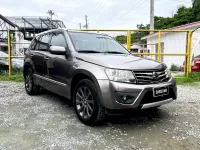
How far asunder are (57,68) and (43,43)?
1.26m

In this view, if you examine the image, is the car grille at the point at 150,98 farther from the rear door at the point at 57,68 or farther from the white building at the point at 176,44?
the white building at the point at 176,44

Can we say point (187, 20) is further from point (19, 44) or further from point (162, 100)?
point (162, 100)

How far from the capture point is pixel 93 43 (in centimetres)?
456

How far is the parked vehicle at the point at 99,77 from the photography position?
3.32 m

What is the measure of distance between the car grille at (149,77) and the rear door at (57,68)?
4.79 ft

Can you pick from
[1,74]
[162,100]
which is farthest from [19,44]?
[162,100]

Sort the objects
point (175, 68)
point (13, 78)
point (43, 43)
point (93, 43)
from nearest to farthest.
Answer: point (93, 43), point (43, 43), point (13, 78), point (175, 68)

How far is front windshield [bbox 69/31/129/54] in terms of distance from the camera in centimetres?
434

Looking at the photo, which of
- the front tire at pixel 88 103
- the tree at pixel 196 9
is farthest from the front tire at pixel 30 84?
the tree at pixel 196 9

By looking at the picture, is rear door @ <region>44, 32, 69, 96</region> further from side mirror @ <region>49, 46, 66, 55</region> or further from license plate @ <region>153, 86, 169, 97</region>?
license plate @ <region>153, 86, 169, 97</region>

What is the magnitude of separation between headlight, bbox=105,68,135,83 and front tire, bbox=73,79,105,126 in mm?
372

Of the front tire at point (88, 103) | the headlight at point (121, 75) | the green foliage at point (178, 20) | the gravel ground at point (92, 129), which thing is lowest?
the gravel ground at point (92, 129)

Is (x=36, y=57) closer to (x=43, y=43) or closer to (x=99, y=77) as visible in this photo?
(x=43, y=43)

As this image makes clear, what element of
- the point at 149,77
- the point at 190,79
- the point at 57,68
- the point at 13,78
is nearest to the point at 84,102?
the point at 57,68
